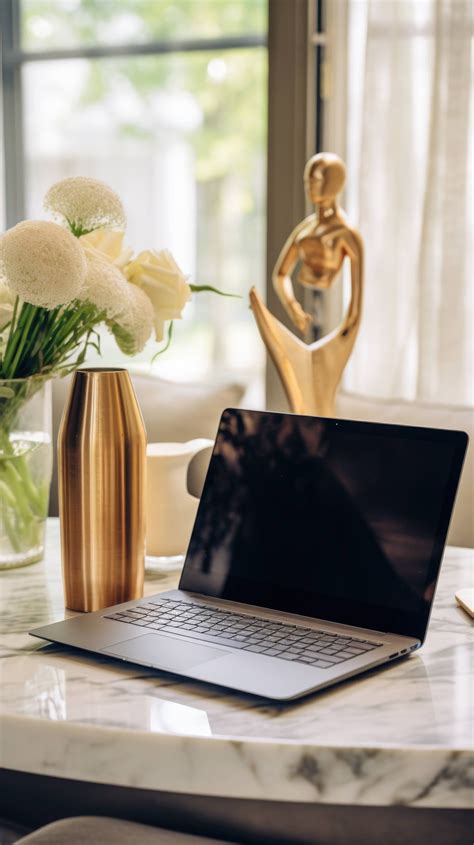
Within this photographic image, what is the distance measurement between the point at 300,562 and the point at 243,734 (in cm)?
29

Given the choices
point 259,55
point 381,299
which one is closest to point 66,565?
point 381,299

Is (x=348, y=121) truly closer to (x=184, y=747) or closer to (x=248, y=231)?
(x=248, y=231)

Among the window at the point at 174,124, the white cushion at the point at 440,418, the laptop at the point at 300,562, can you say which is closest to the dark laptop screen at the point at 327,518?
the laptop at the point at 300,562

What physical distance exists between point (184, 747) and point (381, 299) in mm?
1840

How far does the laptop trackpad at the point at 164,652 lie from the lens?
0.82 meters

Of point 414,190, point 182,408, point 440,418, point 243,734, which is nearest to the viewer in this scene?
point 243,734

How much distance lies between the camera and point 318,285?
4.88 feet

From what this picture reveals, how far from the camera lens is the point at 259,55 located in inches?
107

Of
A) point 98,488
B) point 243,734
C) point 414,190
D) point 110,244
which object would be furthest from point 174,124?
point 243,734

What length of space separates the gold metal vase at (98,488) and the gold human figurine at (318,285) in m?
0.43

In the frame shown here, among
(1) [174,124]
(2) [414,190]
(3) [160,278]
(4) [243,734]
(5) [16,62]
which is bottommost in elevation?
(4) [243,734]

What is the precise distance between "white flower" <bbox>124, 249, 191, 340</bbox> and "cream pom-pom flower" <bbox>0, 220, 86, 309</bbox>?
0.58 ft

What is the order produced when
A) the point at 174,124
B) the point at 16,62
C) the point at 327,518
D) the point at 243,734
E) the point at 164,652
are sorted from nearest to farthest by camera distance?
the point at 243,734 → the point at 164,652 → the point at 327,518 → the point at 174,124 → the point at 16,62

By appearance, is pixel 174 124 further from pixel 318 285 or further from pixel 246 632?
pixel 246 632
